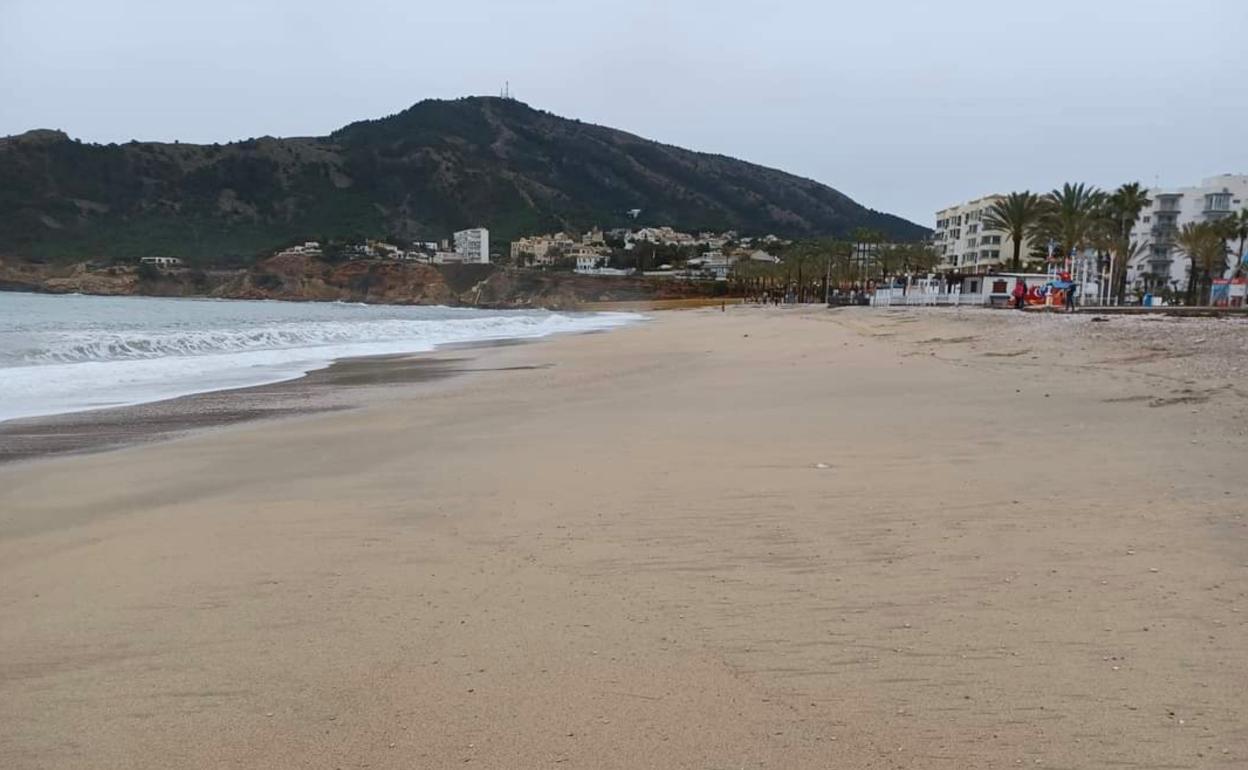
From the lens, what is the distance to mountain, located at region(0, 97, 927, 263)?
418 feet

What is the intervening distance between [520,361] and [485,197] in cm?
16136

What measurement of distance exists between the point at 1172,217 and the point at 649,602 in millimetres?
111647

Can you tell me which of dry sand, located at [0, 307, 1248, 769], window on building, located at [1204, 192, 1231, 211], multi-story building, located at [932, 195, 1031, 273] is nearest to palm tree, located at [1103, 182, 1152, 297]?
multi-story building, located at [932, 195, 1031, 273]

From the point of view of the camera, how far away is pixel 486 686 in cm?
272

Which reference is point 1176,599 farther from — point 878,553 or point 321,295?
point 321,295

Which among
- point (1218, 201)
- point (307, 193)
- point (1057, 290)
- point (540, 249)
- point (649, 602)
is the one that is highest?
point (307, 193)

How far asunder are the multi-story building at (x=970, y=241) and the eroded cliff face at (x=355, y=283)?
110 ft

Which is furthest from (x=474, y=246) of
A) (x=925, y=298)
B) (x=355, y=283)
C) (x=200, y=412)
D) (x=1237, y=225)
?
(x=200, y=412)

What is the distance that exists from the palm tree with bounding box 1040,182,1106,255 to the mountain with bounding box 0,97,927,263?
82842 mm

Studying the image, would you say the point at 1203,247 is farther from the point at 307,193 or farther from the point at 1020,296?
the point at 307,193

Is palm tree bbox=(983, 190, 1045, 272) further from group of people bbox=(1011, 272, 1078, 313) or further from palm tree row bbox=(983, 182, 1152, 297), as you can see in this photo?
group of people bbox=(1011, 272, 1078, 313)

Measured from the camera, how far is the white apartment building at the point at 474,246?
142188 millimetres

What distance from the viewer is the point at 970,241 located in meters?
108

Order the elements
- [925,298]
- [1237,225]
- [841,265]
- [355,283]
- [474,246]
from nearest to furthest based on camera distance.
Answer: [925,298] < [1237,225] < [841,265] < [355,283] < [474,246]
